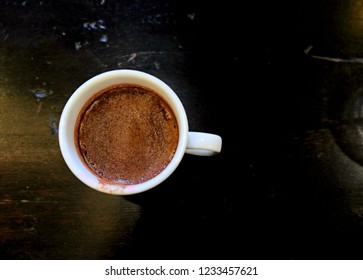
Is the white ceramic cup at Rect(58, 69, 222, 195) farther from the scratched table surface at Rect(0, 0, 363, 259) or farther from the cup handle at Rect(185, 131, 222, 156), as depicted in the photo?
the scratched table surface at Rect(0, 0, 363, 259)

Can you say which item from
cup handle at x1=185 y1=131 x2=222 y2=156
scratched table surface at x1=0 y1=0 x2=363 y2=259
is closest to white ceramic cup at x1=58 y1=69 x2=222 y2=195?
cup handle at x1=185 y1=131 x2=222 y2=156

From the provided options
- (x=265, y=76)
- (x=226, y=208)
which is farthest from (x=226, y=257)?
(x=265, y=76)

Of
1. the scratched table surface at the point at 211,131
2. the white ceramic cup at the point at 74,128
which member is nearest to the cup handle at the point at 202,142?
the white ceramic cup at the point at 74,128

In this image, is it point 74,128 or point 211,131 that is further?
point 211,131

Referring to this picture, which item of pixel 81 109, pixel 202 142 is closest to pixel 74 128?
pixel 81 109

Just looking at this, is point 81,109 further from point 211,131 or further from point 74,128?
point 211,131
